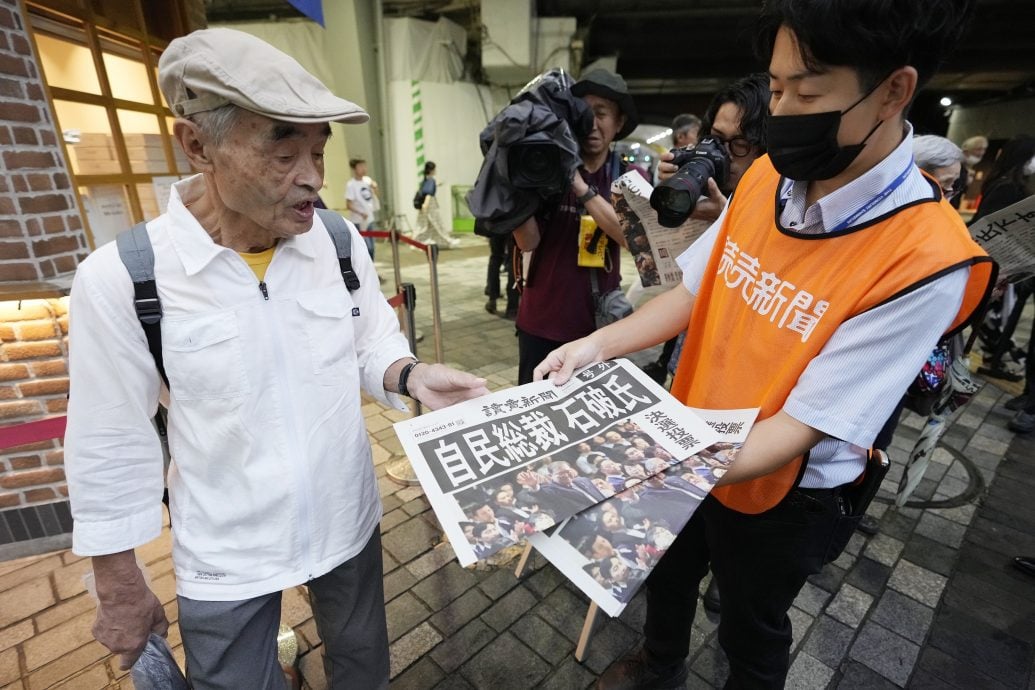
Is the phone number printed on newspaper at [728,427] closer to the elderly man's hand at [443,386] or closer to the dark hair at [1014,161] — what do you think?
the elderly man's hand at [443,386]

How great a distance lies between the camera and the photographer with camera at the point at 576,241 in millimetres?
2232

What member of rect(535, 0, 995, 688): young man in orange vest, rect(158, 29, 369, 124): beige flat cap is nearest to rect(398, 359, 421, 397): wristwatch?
rect(535, 0, 995, 688): young man in orange vest

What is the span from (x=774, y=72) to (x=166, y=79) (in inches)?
49.4

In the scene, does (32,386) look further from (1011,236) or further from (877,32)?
(1011,236)

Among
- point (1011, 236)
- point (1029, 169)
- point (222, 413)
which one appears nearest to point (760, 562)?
point (222, 413)

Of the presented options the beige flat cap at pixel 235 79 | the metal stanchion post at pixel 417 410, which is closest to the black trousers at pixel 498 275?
the metal stanchion post at pixel 417 410

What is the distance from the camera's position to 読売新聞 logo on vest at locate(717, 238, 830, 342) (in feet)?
3.52

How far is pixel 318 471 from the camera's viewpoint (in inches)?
47.8

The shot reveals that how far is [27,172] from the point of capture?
2.17 meters

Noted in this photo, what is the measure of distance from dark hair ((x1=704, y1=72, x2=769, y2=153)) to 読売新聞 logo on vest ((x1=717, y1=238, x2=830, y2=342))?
85 centimetres

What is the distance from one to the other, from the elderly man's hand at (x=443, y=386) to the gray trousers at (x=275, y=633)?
47 cm

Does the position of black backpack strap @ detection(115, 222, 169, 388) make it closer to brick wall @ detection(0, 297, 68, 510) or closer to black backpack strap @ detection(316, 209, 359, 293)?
black backpack strap @ detection(316, 209, 359, 293)

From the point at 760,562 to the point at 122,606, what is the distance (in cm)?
153

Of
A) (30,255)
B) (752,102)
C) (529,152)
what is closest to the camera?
(752,102)
